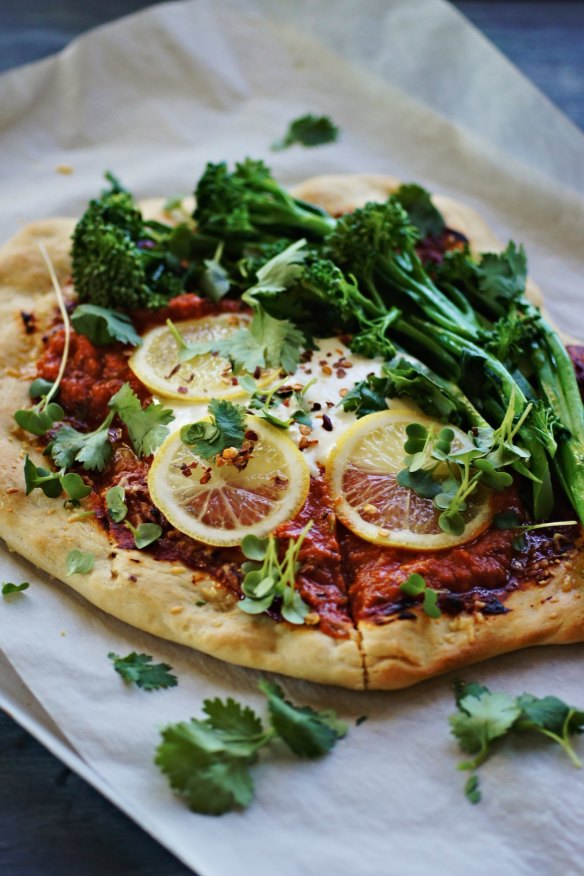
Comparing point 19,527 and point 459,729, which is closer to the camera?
point 459,729

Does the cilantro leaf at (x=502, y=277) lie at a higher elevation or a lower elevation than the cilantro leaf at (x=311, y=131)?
higher

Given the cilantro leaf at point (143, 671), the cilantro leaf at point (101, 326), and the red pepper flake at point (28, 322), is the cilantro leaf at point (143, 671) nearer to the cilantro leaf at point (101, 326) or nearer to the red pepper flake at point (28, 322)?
the cilantro leaf at point (101, 326)

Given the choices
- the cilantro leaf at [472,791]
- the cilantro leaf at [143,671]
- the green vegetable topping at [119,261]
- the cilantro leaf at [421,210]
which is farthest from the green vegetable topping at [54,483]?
the cilantro leaf at [421,210]

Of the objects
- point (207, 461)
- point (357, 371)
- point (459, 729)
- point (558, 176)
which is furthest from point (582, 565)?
point (558, 176)

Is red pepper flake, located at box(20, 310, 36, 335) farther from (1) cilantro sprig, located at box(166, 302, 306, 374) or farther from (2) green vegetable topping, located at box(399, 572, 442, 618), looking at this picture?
(2) green vegetable topping, located at box(399, 572, 442, 618)

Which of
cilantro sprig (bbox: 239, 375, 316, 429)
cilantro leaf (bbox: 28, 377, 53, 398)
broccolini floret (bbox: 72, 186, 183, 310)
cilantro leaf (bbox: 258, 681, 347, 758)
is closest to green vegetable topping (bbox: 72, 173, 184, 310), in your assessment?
broccolini floret (bbox: 72, 186, 183, 310)

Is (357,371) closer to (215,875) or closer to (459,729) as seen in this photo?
(459,729)
